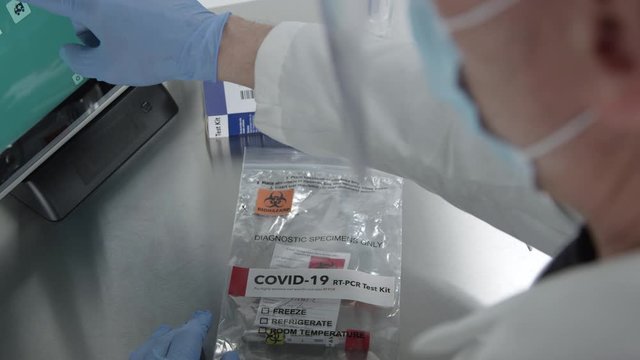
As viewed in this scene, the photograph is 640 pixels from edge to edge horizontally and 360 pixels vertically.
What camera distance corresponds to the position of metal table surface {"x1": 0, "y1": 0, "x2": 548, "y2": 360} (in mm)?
833

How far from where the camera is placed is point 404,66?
2.35 feet

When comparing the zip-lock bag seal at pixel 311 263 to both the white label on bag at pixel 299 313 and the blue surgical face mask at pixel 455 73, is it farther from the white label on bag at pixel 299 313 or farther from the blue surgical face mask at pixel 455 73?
the blue surgical face mask at pixel 455 73

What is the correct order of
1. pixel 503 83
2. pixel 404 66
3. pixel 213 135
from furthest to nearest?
pixel 213 135 → pixel 404 66 → pixel 503 83

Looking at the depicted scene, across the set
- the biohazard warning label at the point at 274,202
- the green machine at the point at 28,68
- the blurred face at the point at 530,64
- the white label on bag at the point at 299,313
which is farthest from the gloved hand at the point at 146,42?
the blurred face at the point at 530,64

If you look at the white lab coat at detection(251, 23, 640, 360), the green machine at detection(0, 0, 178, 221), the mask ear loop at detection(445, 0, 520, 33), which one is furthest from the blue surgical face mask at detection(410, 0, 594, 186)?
the green machine at detection(0, 0, 178, 221)

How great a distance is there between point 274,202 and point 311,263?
12 cm

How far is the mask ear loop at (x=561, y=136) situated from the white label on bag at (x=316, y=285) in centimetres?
43

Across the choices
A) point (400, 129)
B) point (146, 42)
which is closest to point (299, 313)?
point (400, 129)

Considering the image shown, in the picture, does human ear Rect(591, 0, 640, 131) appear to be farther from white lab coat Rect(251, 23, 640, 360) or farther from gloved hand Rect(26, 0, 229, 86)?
gloved hand Rect(26, 0, 229, 86)

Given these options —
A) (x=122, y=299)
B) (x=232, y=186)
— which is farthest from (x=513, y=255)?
(x=122, y=299)

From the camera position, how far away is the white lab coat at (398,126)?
69 cm

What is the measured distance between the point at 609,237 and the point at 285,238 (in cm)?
50

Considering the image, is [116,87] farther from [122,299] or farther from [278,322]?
[278,322]

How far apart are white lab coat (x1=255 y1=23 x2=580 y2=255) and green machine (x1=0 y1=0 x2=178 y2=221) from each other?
27 cm
